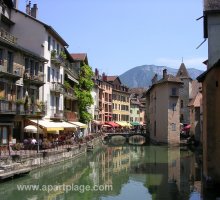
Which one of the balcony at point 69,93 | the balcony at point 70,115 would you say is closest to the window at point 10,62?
the balcony at point 69,93

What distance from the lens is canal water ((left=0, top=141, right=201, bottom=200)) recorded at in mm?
26609

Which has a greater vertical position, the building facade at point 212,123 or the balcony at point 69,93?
Result: the balcony at point 69,93

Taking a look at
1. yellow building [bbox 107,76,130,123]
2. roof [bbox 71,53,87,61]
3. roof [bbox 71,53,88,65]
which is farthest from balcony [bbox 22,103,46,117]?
yellow building [bbox 107,76,130,123]

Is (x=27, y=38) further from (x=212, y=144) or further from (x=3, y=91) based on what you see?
(x=212, y=144)

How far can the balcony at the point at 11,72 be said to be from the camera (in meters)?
37.0

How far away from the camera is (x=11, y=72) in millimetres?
39406

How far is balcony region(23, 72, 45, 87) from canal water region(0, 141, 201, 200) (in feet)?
31.0

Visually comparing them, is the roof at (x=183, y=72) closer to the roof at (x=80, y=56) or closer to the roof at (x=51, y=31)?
the roof at (x=80, y=56)

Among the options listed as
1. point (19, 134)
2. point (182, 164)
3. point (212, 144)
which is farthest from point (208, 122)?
point (19, 134)

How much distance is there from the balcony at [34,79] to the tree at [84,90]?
2164cm

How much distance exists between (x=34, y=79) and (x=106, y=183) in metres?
16.6

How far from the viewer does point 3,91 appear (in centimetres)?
3766

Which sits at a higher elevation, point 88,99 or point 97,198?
point 88,99

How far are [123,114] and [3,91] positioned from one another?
303 ft
